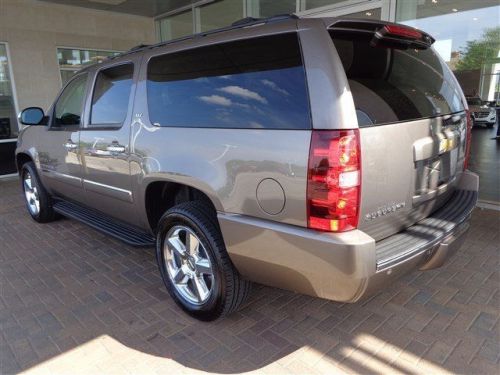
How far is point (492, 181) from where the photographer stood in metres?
6.37

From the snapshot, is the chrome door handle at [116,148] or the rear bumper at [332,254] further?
the chrome door handle at [116,148]

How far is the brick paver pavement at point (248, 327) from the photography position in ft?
7.82

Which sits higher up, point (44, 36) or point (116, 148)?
point (44, 36)

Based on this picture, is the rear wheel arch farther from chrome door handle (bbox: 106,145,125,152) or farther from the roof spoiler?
the roof spoiler

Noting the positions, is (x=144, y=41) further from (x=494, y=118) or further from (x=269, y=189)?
(x=269, y=189)

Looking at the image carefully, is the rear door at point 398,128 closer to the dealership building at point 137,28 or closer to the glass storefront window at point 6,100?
the dealership building at point 137,28

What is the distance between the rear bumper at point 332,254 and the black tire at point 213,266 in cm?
12

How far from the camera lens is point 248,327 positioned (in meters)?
2.74

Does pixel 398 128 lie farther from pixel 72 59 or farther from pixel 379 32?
pixel 72 59

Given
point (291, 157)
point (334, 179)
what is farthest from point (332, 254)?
point (291, 157)

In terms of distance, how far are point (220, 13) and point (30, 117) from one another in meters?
5.96

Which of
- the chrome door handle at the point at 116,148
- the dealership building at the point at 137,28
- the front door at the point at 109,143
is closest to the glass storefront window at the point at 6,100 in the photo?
the dealership building at the point at 137,28

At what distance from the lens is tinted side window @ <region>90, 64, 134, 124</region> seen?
329cm

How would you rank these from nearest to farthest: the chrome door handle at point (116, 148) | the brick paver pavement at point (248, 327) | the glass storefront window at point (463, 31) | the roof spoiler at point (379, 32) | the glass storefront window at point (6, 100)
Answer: the roof spoiler at point (379, 32) < the brick paver pavement at point (248, 327) < the chrome door handle at point (116, 148) < the glass storefront window at point (463, 31) < the glass storefront window at point (6, 100)
